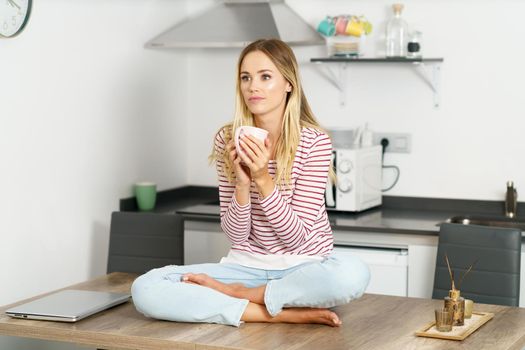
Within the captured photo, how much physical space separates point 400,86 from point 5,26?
1772mm

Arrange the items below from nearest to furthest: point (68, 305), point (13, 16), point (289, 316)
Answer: point (289, 316) → point (68, 305) → point (13, 16)

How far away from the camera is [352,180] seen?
3.85m

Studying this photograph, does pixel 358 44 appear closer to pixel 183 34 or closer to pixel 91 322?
pixel 183 34

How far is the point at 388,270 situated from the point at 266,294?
117cm

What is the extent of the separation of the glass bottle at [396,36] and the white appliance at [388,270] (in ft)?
2.98

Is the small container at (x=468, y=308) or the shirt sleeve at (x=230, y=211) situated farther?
the shirt sleeve at (x=230, y=211)

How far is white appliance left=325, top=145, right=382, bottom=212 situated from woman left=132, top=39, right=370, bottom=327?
0.96 meters

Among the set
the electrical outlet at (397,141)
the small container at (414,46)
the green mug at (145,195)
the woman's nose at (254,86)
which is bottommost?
the green mug at (145,195)

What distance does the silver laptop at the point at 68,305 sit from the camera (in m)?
2.48

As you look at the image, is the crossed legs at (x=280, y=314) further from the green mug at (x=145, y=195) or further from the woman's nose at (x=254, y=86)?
the green mug at (x=145, y=195)

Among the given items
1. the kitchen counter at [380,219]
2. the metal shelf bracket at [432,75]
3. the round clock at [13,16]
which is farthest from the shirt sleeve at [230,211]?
the metal shelf bracket at [432,75]

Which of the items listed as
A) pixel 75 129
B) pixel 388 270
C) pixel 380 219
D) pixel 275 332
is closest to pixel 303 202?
Answer: pixel 275 332

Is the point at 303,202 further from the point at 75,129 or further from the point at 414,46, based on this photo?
the point at 414,46

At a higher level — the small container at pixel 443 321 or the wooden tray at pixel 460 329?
the small container at pixel 443 321
